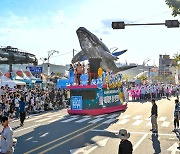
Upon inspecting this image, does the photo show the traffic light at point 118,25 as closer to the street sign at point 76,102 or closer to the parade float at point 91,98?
the parade float at point 91,98

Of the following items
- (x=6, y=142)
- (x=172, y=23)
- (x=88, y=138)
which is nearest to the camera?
(x=6, y=142)

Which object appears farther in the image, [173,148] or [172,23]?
[172,23]

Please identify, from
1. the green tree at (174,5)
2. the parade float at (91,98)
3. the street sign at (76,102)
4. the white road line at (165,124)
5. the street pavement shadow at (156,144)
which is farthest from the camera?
the street sign at (76,102)

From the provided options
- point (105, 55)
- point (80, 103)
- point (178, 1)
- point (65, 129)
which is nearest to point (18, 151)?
point (65, 129)

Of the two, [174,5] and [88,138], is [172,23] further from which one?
[88,138]

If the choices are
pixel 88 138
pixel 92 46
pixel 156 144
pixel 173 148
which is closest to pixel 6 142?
pixel 88 138

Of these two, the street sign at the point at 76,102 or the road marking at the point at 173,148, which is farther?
the street sign at the point at 76,102

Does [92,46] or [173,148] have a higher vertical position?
[92,46]

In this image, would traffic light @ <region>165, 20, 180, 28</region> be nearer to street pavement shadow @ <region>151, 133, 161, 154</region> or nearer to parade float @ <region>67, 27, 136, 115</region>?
street pavement shadow @ <region>151, 133, 161, 154</region>

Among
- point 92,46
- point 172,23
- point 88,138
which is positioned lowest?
point 88,138

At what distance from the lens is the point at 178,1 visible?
13.0 m

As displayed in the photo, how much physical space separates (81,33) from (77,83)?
467 centimetres

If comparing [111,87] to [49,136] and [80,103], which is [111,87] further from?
[49,136]

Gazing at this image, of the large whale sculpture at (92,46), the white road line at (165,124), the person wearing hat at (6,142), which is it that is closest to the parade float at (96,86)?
the large whale sculpture at (92,46)
